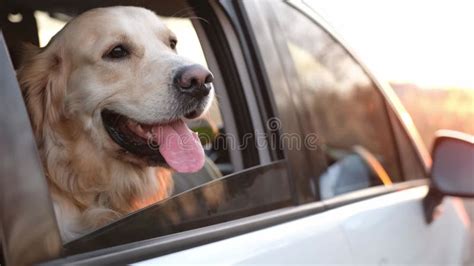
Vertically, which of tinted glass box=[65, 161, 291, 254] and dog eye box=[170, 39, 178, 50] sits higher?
dog eye box=[170, 39, 178, 50]

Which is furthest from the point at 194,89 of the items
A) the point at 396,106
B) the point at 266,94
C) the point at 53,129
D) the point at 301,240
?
the point at 396,106

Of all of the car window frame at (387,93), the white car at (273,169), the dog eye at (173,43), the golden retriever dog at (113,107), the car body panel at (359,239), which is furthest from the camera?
the car window frame at (387,93)

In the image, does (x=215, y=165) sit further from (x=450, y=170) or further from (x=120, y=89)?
(x=450, y=170)

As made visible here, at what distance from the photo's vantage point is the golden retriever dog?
2.29 m

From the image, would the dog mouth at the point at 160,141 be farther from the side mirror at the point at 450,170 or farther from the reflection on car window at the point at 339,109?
the side mirror at the point at 450,170

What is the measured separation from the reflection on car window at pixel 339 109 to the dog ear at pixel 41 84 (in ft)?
2.90

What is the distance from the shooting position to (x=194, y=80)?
8.52 ft

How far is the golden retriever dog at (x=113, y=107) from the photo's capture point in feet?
7.52

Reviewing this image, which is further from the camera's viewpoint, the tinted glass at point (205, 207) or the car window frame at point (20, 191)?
the tinted glass at point (205, 207)

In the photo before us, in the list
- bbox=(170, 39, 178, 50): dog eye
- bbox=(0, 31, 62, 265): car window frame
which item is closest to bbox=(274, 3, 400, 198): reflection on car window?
bbox=(170, 39, 178, 50): dog eye

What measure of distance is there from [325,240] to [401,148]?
1.30 metres

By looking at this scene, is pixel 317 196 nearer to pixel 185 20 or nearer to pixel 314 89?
pixel 314 89

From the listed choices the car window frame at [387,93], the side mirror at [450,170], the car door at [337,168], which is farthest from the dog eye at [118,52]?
the side mirror at [450,170]

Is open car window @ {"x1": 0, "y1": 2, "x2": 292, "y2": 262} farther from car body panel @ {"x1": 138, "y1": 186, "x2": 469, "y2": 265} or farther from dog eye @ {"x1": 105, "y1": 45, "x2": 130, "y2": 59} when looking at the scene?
dog eye @ {"x1": 105, "y1": 45, "x2": 130, "y2": 59}
